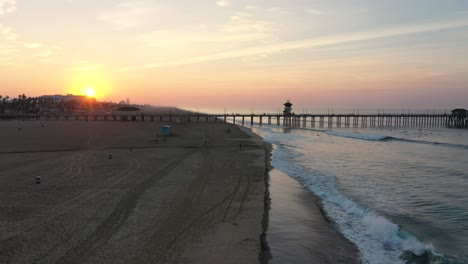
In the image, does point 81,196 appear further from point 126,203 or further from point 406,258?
point 406,258

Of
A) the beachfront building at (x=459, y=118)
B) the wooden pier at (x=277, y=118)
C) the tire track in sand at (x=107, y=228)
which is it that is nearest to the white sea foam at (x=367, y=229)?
the tire track in sand at (x=107, y=228)

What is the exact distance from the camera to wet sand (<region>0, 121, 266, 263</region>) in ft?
25.6

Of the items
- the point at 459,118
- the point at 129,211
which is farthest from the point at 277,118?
the point at 129,211

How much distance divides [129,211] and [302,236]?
502 centimetres

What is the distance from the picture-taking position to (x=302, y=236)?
31.4ft

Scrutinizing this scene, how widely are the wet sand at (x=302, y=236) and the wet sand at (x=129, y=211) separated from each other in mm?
532

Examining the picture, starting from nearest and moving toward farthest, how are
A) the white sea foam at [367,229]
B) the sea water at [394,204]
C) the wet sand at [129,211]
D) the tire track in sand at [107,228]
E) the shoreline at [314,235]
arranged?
the tire track in sand at [107,228]
the wet sand at [129,211]
the shoreline at [314,235]
the white sea foam at [367,229]
the sea water at [394,204]

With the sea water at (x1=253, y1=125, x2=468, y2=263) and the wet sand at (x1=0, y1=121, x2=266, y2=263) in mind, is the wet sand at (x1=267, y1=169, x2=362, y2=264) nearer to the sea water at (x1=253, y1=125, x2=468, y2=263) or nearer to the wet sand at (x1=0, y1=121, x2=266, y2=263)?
the sea water at (x1=253, y1=125, x2=468, y2=263)

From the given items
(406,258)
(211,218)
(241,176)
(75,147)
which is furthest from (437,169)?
(75,147)

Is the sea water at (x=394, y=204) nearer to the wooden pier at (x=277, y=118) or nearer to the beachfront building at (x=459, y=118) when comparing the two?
the wooden pier at (x=277, y=118)

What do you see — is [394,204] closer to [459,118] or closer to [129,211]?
[129,211]

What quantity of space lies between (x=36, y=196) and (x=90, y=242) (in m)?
5.26

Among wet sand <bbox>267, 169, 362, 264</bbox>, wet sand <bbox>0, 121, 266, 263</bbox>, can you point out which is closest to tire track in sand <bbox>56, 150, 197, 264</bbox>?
wet sand <bbox>0, 121, 266, 263</bbox>

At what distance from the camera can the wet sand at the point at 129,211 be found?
7805 millimetres
